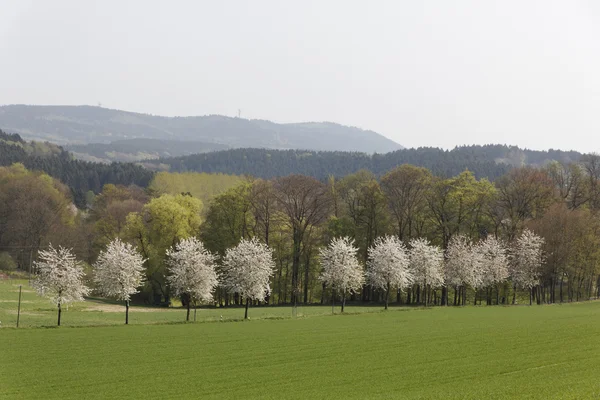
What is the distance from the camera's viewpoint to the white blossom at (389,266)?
257 feet

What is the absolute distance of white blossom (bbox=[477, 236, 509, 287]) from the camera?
8269 centimetres

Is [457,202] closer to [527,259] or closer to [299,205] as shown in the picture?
[527,259]

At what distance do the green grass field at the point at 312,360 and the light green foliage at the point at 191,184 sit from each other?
90345 millimetres

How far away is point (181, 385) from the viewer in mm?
31406

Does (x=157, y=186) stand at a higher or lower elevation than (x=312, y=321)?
higher

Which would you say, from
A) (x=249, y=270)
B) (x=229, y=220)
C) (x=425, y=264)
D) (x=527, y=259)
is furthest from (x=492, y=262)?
(x=229, y=220)

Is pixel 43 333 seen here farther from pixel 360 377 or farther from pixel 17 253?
pixel 17 253

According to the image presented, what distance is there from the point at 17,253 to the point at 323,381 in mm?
101353

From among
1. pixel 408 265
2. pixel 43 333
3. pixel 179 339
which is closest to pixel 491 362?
pixel 179 339

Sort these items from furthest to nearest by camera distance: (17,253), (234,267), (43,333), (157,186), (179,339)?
1. (157,186)
2. (17,253)
3. (234,267)
4. (43,333)
5. (179,339)

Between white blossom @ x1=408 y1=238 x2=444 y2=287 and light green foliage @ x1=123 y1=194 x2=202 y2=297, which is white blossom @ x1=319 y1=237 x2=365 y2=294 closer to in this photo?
white blossom @ x1=408 y1=238 x2=444 y2=287

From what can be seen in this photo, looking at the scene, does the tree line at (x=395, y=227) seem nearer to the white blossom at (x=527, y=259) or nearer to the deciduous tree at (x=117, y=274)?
the white blossom at (x=527, y=259)

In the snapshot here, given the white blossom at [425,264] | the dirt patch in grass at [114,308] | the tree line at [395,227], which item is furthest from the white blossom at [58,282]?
the white blossom at [425,264]

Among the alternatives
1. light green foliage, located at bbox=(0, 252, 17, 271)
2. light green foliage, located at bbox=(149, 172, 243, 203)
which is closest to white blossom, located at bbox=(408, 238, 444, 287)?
light green foliage, located at bbox=(149, 172, 243, 203)
